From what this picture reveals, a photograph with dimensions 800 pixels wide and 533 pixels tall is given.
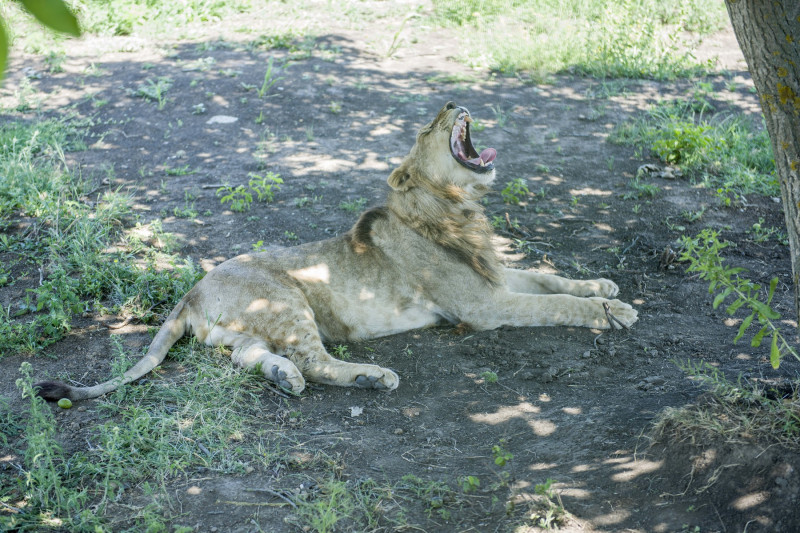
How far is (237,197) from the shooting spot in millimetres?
7102

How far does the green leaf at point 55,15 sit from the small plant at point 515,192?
614 cm

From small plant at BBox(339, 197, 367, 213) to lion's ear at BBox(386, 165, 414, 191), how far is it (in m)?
1.89

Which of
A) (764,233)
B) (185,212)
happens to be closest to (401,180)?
(185,212)

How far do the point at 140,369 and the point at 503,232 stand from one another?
3398mm

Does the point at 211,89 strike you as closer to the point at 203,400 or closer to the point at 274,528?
the point at 203,400

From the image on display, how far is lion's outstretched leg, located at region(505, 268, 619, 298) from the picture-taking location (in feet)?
17.4

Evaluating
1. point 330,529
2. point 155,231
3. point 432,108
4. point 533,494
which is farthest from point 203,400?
point 432,108

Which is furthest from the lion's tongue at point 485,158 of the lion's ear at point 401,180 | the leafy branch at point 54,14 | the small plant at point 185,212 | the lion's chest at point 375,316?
the leafy branch at point 54,14

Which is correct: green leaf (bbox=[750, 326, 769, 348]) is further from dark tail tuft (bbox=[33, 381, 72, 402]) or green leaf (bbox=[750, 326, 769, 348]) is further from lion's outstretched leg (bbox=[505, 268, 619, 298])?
dark tail tuft (bbox=[33, 381, 72, 402])

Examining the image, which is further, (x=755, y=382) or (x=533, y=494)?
(x=755, y=382)

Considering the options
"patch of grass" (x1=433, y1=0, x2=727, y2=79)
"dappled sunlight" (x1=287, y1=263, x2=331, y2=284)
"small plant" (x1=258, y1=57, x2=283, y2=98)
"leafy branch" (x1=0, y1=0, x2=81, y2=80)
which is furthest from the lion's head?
"patch of grass" (x1=433, y1=0, x2=727, y2=79)

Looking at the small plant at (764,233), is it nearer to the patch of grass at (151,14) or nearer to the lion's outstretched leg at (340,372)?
the lion's outstretched leg at (340,372)

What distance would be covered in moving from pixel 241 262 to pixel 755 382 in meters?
3.09

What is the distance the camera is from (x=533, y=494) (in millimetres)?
3137
